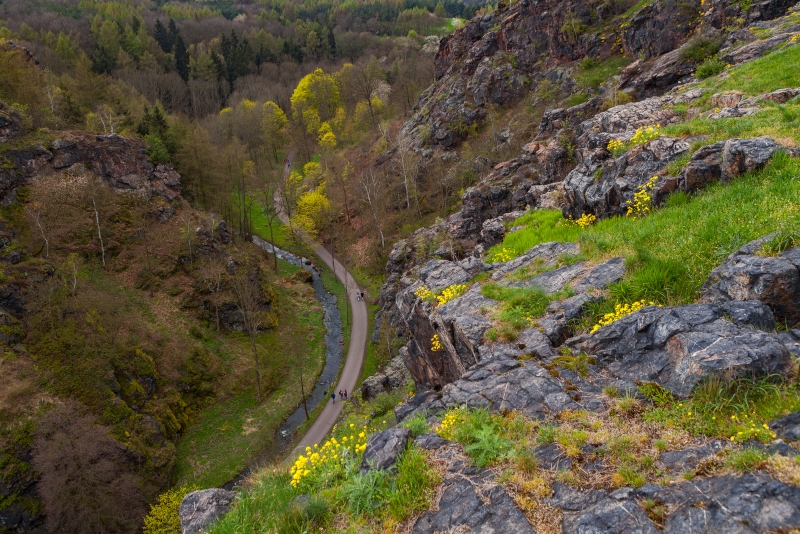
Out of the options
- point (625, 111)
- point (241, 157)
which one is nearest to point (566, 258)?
point (625, 111)

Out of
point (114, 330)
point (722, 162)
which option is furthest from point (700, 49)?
point (114, 330)

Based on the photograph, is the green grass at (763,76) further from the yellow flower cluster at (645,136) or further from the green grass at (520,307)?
the green grass at (520,307)

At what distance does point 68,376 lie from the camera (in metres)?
25.4

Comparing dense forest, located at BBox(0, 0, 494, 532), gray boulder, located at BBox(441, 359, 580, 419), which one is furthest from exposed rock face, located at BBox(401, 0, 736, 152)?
gray boulder, located at BBox(441, 359, 580, 419)

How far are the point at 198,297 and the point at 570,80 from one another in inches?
1728

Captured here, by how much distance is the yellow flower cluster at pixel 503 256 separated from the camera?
1484 centimetres

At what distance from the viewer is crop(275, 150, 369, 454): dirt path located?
2931 centimetres

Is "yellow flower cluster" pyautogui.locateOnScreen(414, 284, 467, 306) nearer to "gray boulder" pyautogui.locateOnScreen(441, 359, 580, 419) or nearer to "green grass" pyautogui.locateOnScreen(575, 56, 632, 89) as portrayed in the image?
"gray boulder" pyautogui.locateOnScreen(441, 359, 580, 419)

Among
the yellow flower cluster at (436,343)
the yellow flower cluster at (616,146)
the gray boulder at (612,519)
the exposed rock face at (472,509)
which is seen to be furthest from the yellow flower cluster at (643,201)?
the exposed rock face at (472,509)

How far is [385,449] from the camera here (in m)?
6.82

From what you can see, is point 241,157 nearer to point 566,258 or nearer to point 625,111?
point 625,111

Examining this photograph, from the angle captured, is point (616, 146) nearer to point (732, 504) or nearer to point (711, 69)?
point (732, 504)

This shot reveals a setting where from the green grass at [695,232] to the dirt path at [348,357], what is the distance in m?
16.4

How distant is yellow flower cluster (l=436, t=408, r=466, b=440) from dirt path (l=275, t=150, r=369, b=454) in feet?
47.6
